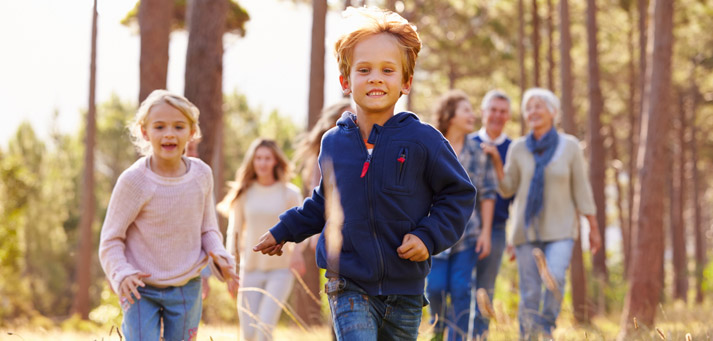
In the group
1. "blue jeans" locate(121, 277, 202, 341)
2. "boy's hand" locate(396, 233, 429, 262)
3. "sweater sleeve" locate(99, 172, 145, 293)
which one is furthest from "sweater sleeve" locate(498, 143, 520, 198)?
"boy's hand" locate(396, 233, 429, 262)

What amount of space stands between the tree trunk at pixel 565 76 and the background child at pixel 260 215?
30.3 ft

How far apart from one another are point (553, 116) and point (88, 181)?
54.6 ft

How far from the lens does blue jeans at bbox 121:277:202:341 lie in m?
4.05

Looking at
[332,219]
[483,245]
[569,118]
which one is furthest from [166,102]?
[569,118]

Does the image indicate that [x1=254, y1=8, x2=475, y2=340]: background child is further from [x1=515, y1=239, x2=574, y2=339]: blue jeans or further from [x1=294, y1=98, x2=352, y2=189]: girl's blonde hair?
[x1=515, y1=239, x2=574, y2=339]: blue jeans

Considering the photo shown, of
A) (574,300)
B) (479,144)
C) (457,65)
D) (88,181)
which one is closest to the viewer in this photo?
(479,144)

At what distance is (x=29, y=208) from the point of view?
38031 millimetres

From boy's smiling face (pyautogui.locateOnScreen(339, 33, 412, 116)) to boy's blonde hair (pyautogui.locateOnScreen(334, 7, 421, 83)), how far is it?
0.02 m

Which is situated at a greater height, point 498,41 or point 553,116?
point 498,41

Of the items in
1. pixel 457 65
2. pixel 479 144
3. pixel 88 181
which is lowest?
pixel 88 181

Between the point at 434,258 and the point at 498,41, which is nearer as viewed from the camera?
the point at 434,258

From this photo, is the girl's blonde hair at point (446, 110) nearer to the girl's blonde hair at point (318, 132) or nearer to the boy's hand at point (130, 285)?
the girl's blonde hair at point (318, 132)

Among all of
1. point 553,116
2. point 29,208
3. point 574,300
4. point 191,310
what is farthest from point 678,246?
point 29,208

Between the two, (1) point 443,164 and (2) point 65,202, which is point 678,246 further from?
(2) point 65,202
